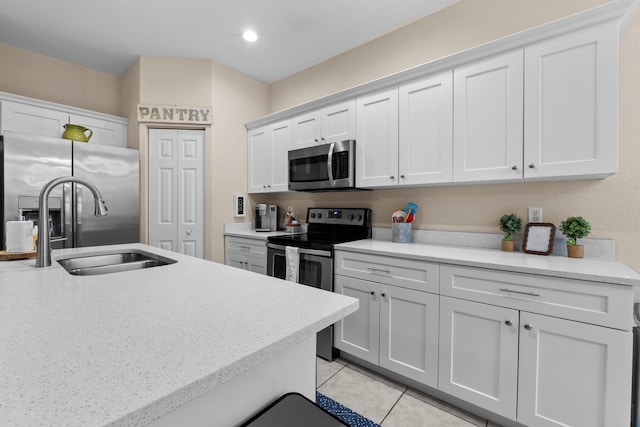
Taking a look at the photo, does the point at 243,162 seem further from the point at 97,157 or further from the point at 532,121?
the point at 532,121

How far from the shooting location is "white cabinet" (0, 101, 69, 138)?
9.04 ft

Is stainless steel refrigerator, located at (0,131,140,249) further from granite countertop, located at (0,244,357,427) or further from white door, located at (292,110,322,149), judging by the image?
granite countertop, located at (0,244,357,427)

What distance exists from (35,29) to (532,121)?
13.6 ft

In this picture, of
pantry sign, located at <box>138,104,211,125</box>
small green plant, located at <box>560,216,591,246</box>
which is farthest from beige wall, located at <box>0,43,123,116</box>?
small green plant, located at <box>560,216,591,246</box>

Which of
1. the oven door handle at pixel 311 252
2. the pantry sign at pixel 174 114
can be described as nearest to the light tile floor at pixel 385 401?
the oven door handle at pixel 311 252

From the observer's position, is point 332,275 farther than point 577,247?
Yes

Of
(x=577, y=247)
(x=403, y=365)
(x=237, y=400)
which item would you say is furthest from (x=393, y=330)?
(x=237, y=400)

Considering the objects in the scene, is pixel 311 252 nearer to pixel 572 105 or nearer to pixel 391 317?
pixel 391 317

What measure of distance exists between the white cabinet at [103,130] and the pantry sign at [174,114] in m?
0.50

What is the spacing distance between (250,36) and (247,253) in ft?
6.95

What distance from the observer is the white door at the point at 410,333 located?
178 centimetres

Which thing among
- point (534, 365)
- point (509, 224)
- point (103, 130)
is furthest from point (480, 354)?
point (103, 130)

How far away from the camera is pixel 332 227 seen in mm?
2975

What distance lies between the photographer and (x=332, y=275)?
2.27m
